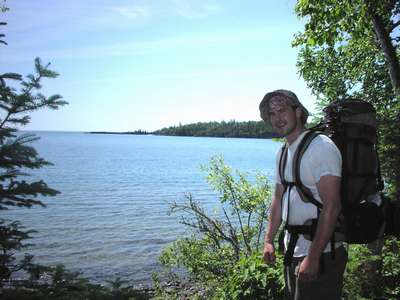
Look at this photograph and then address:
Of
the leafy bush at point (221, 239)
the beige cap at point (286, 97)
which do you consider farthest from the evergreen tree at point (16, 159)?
the leafy bush at point (221, 239)

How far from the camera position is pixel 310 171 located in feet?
10.1

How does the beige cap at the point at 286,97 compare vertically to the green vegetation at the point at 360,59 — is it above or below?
below

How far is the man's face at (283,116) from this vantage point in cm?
341

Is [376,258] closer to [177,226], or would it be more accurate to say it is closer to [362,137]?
[362,137]

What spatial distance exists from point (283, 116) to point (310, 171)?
608 millimetres

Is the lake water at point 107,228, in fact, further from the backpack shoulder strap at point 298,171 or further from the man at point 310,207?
the backpack shoulder strap at point 298,171

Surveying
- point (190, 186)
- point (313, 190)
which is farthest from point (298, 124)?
point (190, 186)

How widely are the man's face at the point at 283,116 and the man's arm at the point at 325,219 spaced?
62cm

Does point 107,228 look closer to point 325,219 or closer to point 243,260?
point 243,260

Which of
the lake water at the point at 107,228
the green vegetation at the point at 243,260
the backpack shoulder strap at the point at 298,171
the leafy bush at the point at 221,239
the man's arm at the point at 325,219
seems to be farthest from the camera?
the lake water at the point at 107,228

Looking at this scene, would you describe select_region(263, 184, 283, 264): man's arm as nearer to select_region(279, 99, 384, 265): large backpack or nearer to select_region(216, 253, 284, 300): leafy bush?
select_region(279, 99, 384, 265): large backpack

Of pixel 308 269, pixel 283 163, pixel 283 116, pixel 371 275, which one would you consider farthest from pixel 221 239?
pixel 308 269

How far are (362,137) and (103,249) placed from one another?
1760 cm

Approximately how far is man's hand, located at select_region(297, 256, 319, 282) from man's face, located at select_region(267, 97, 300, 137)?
108cm
